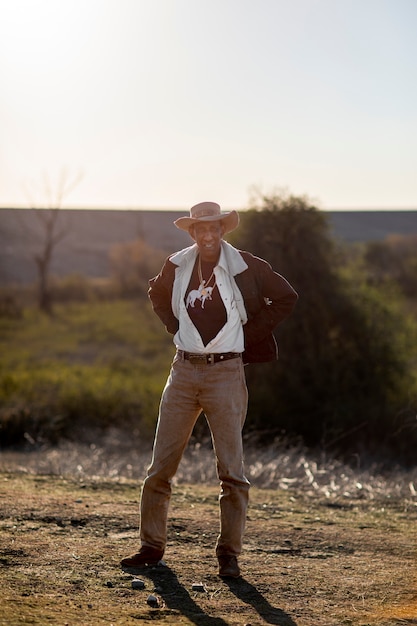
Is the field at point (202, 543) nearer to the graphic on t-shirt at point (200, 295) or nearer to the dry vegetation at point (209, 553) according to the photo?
the dry vegetation at point (209, 553)

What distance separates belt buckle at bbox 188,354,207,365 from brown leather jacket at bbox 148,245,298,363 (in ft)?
1.28

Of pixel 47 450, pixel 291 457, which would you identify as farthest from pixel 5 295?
pixel 291 457

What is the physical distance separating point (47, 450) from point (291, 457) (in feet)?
13.6

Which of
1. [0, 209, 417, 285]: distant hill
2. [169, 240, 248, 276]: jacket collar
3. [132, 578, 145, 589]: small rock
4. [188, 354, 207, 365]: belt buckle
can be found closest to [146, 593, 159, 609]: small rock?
[132, 578, 145, 589]: small rock

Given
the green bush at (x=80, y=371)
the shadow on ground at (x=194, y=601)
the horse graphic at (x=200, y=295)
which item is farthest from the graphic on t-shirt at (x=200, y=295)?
the green bush at (x=80, y=371)

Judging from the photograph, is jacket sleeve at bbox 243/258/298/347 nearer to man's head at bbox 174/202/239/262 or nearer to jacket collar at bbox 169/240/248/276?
jacket collar at bbox 169/240/248/276

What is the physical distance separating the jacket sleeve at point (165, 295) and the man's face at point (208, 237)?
0.27 meters

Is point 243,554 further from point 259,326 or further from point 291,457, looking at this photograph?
point 291,457

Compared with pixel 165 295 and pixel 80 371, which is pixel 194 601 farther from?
pixel 80 371

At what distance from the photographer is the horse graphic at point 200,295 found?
5.84 metres

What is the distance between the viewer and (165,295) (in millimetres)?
6168

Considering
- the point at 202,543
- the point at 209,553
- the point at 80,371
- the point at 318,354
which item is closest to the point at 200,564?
the point at 209,553

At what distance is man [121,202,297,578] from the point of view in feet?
18.9

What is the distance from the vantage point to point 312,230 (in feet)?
45.2
